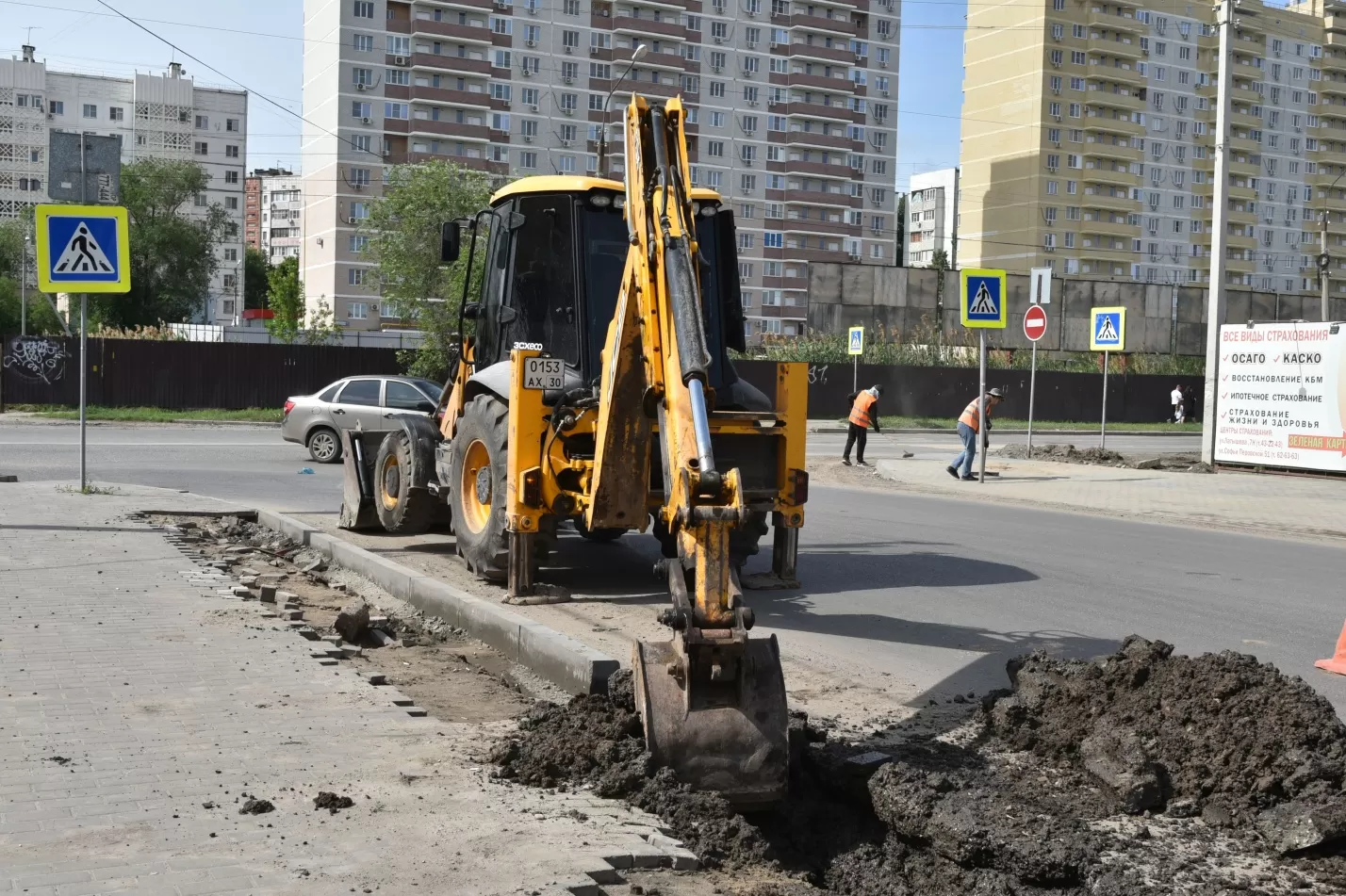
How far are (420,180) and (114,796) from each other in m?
38.0

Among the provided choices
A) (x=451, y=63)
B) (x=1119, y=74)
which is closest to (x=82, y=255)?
(x=451, y=63)

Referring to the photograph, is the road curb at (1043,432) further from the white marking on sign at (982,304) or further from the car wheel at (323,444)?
the car wheel at (323,444)

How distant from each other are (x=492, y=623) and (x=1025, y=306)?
5017 centimetres

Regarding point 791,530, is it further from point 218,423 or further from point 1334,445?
point 218,423

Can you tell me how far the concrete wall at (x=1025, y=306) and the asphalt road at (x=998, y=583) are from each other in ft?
105

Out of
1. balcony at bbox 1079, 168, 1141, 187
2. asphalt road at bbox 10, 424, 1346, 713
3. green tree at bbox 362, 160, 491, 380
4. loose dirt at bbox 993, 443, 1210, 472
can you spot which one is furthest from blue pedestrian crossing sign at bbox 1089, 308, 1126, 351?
balcony at bbox 1079, 168, 1141, 187

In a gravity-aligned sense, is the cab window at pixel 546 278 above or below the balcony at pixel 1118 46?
below

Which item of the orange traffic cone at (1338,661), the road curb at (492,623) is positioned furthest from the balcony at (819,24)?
the orange traffic cone at (1338,661)

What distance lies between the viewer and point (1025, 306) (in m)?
55.3

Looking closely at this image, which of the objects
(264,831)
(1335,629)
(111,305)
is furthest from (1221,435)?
(111,305)

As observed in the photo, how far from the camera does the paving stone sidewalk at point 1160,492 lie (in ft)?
56.3

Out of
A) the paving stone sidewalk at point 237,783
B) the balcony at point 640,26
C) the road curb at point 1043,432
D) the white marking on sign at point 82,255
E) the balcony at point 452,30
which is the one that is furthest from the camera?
the balcony at point 640,26

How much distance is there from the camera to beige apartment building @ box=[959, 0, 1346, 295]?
11512cm

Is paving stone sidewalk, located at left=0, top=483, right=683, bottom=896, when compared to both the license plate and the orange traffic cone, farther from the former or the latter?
the orange traffic cone
